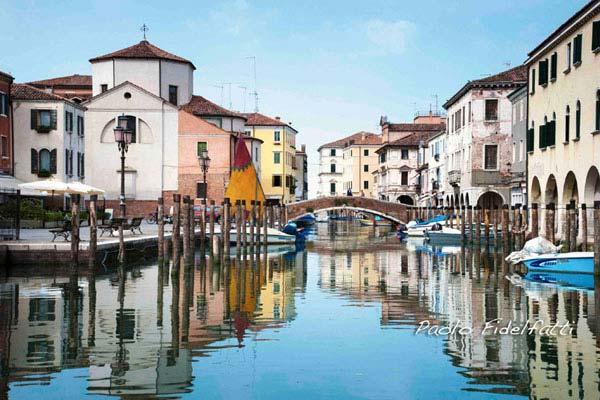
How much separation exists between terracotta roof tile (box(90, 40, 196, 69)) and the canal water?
35489 mm

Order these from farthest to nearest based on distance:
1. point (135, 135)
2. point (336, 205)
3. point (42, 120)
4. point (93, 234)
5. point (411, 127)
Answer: point (411, 127) < point (336, 205) < point (135, 135) < point (42, 120) < point (93, 234)

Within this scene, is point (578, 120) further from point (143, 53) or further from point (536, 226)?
point (143, 53)

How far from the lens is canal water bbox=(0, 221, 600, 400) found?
32.9ft

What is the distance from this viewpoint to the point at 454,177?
55812 mm

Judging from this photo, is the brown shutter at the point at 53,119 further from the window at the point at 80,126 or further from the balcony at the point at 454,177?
the balcony at the point at 454,177

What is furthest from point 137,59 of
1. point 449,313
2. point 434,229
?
point 449,313

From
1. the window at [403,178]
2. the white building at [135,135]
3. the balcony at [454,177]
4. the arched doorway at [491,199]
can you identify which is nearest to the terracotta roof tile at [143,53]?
the white building at [135,135]

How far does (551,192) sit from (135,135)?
29.2m

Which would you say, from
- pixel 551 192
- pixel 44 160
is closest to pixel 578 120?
pixel 551 192

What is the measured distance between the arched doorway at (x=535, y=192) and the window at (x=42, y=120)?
2623 centimetres

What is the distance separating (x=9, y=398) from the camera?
9242mm

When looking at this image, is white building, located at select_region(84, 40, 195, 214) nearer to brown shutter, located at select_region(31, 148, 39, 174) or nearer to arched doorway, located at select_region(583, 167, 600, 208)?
brown shutter, located at select_region(31, 148, 39, 174)

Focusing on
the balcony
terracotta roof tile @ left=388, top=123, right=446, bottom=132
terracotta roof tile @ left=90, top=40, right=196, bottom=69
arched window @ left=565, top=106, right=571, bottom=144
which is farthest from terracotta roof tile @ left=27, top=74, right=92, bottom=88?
arched window @ left=565, top=106, right=571, bottom=144

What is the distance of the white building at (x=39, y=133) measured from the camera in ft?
152
